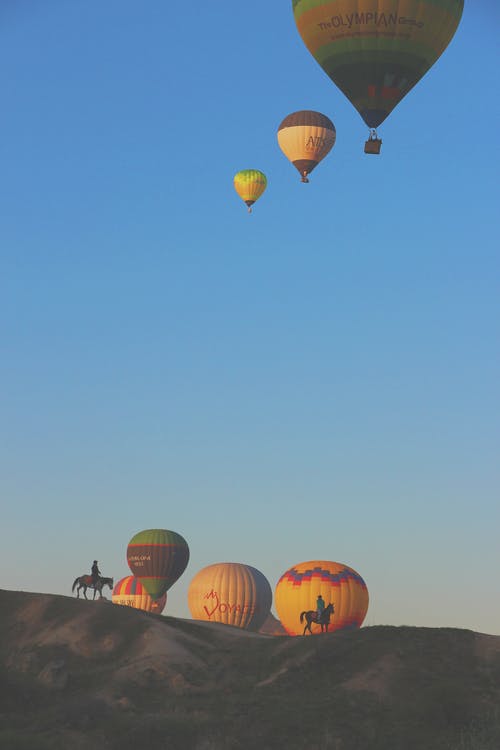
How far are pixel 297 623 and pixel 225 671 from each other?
36445 mm

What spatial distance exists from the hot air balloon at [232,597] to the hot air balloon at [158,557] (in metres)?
2.97

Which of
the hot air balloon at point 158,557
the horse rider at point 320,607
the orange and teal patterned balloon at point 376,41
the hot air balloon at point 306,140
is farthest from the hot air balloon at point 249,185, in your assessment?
the horse rider at point 320,607

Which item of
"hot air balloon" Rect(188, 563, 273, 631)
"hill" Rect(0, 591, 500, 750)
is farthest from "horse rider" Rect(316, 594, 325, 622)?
"hot air balloon" Rect(188, 563, 273, 631)

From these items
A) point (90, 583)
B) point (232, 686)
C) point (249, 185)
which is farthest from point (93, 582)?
point (249, 185)

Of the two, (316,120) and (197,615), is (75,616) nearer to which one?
(197,615)

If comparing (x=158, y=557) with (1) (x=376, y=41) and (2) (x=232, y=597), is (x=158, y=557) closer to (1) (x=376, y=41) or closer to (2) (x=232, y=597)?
(2) (x=232, y=597)

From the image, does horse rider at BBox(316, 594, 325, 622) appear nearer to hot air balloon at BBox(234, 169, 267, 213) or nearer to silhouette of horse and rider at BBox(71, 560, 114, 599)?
silhouette of horse and rider at BBox(71, 560, 114, 599)

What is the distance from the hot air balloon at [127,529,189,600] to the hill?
1745 inches

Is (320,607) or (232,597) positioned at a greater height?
(232,597)

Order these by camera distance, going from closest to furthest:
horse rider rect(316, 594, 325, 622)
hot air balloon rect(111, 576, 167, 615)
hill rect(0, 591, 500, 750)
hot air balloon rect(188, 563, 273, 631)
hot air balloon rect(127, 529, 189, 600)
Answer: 1. hill rect(0, 591, 500, 750)
2. horse rider rect(316, 594, 325, 622)
3. hot air balloon rect(188, 563, 273, 631)
4. hot air balloon rect(127, 529, 189, 600)
5. hot air balloon rect(111, 576, 167, 615)

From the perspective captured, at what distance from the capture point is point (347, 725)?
6638cm

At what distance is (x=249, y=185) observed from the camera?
136750mm

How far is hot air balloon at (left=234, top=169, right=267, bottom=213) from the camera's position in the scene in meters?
136

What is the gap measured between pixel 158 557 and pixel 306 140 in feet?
133
